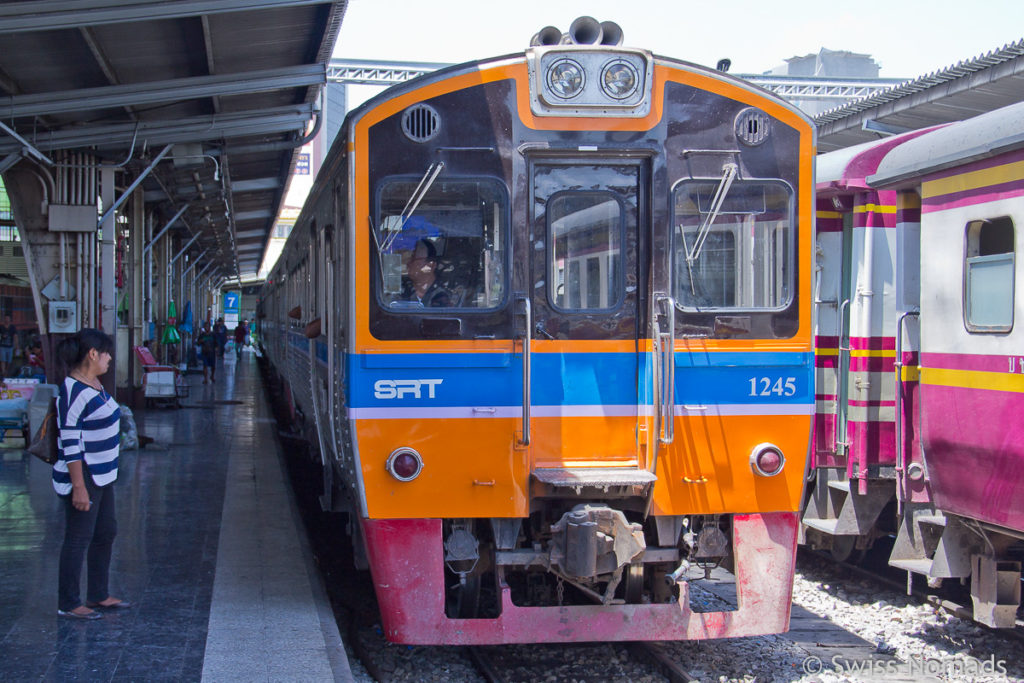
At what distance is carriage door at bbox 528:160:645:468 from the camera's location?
213 inches

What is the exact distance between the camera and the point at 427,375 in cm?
536

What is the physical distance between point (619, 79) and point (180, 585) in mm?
4123

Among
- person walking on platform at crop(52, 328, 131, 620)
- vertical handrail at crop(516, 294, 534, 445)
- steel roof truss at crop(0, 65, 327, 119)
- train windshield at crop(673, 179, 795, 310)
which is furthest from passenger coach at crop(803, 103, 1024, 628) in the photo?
steel roof truss at crop(0, 65, 327, 119)

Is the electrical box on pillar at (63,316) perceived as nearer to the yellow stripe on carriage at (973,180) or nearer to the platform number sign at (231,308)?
the yellow stripe on carriage at (973,180)

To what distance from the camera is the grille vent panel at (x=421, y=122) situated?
5.42 meters

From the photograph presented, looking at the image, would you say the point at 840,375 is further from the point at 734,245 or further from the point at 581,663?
the point at 581,663

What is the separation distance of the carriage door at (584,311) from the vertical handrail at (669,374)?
0.16m

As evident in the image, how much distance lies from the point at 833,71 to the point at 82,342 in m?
48.7

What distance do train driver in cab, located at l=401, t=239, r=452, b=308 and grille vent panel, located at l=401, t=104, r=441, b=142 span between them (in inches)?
21.8

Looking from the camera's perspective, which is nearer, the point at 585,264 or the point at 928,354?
the point at 585,264

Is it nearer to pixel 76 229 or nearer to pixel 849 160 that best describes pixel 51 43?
pixel 76 229

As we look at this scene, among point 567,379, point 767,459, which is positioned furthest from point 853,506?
point 567,379

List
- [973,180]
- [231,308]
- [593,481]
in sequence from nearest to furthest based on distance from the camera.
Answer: [593,481], [973,180], [231,308]

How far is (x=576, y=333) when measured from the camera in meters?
5.46
